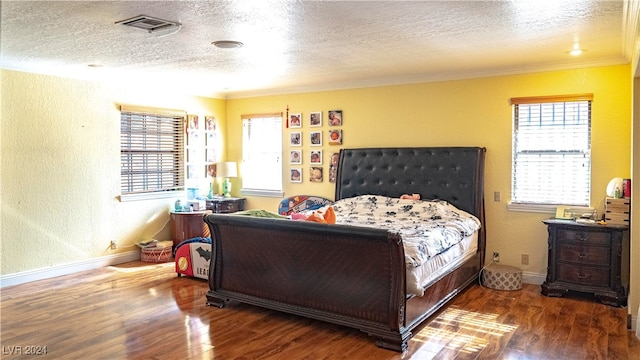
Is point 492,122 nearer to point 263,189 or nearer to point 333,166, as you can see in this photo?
point 333,166

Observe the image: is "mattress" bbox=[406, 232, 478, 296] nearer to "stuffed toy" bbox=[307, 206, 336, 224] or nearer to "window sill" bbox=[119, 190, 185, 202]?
"stuffed toy" bbox=[307, 206, 336, 224]

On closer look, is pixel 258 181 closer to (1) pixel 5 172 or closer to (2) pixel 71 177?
(2) pixel 71 177

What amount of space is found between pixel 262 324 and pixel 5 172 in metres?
3.23

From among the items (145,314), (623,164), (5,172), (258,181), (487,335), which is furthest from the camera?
(258,181)

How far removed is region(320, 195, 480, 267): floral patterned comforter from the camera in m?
3.78

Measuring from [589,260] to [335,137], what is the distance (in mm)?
3277

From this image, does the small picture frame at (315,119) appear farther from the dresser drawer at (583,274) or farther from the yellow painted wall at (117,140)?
the dresser drawer at (583,274)

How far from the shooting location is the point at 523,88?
16.6 ft

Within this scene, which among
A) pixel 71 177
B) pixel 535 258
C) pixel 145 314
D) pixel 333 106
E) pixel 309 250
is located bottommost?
pixel 145 314

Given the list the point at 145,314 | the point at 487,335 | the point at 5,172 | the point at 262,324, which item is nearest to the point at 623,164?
the point at 487,335

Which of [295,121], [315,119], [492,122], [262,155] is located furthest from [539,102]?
[262,155]

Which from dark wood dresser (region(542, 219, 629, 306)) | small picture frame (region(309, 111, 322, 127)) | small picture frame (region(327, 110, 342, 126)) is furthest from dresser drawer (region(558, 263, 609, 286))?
small picture frame (region(309, 111, 322, 127))

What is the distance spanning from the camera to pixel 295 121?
22.2ft

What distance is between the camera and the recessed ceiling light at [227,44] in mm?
3887
